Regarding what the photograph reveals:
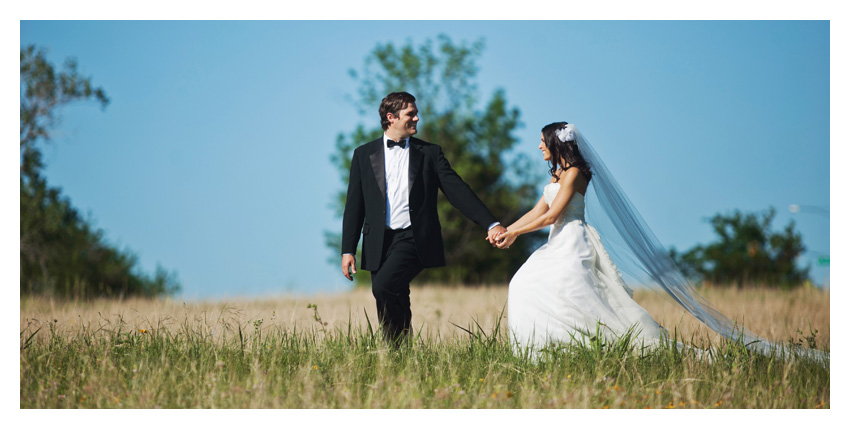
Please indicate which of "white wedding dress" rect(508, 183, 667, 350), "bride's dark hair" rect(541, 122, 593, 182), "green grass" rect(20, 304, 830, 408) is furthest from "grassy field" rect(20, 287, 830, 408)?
"bride's dark hair" rect(541, 122, 593, 182)

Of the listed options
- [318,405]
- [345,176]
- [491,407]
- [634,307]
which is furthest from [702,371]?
[345,176]

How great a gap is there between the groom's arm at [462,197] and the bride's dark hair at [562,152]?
2.10 feet

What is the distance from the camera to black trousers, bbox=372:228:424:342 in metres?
5.57

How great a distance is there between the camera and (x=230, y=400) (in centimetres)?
448

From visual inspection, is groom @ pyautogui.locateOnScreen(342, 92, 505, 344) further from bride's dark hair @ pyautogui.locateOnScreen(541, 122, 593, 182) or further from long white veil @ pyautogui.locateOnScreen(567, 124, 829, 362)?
long white veil @ pyautogui.locateOnScreen(567, 124, 829, 362)

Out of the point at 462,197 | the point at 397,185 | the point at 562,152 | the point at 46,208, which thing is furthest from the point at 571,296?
the point at 46,208

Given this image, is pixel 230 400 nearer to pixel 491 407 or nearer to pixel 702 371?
pixel 491 407

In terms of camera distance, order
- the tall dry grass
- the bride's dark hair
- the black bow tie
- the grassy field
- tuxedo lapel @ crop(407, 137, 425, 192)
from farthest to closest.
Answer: the tall dry grass
the black bow tie
tuxedo lapel @ crop(407, 137, 425, 192)
the bride's dark hair
the grassy field

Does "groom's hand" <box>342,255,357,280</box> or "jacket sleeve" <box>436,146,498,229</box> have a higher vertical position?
"jacket sleeve" <box>436,146,498,229</box>

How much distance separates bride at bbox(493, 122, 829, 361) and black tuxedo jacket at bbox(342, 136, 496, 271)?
18.3 inches

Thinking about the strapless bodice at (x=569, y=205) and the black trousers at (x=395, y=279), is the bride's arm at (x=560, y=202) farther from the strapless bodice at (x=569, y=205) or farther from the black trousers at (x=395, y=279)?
the black trousers at (x=395, y=279)

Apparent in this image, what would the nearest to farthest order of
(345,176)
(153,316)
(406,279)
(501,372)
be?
(501,372)
(406,279)
(153,316)
(345,176)
